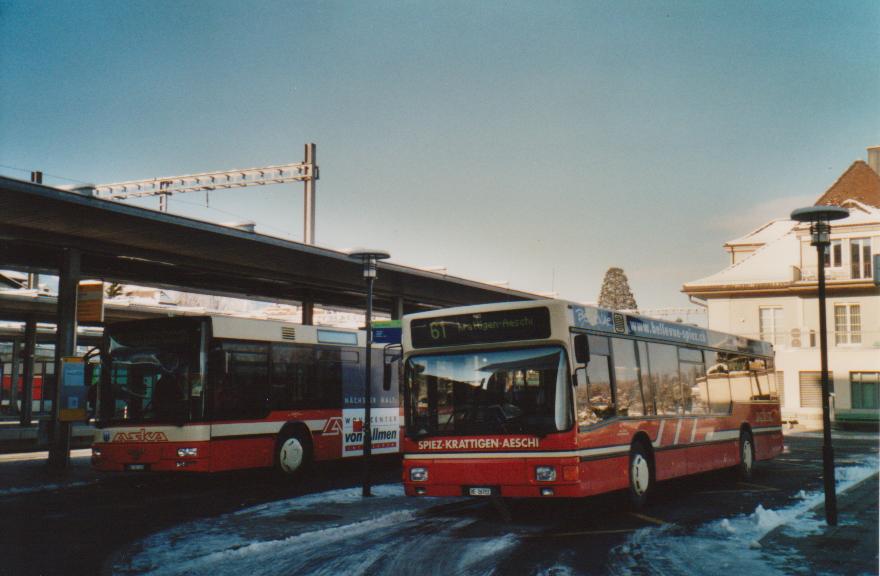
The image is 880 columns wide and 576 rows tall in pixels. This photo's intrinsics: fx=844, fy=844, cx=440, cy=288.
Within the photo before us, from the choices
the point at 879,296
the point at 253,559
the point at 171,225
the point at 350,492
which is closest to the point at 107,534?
the point at 253,559

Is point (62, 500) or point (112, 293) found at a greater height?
point (112, 293)

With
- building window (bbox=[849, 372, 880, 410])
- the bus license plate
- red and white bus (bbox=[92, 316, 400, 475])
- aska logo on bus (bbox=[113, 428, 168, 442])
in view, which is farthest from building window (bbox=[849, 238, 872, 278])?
aska logo on bus (bbox=[113, 428, 168, 442])

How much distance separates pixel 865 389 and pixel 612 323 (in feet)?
115

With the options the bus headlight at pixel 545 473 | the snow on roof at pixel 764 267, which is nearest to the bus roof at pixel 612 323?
the bus headlight at pixel 545 473

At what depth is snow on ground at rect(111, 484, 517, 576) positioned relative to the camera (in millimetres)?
8414

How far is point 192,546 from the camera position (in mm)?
9555

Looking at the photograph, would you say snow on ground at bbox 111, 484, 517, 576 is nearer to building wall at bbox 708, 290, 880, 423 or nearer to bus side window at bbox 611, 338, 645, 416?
bus side window at bbox 611, 338, 645, 416

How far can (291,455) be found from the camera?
1678cm

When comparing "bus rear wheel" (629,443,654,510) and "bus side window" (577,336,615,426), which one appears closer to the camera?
"bus side window" (577,336,615,426)

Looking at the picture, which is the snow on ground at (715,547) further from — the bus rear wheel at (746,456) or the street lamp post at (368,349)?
the street lamp post at (368,349)

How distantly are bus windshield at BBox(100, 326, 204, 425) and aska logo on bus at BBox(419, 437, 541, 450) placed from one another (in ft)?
17.9

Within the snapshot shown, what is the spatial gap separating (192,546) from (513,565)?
374 cm

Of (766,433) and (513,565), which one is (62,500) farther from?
(766,433)

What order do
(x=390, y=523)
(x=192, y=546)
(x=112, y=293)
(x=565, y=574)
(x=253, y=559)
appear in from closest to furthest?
(x=565, y=574) → (x=253, y=559) → (x=192, y=546) → (x=390, y=523) → (x=112, y=293)
